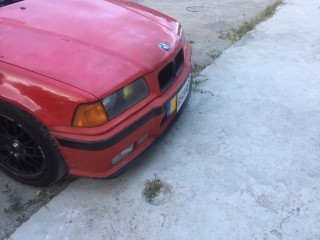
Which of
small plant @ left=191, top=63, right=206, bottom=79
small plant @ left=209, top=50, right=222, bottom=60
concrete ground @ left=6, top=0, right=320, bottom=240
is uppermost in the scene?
concrete ground @ left=6, top=0, right=320, bottom=240

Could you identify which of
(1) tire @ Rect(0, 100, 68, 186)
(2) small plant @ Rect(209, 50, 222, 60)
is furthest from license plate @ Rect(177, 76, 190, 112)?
(2) small plant @ Rect(209, 50, 222, 60)

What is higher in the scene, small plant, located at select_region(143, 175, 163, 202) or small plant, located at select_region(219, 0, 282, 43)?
small plant, located at select_region(143, 175, 163, 202)

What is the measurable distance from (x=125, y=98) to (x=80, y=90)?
301 mm

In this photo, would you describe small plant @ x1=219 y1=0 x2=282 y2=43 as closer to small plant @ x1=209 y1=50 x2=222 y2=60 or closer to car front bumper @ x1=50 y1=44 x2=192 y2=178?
small plant @ x1=209 y1=50 x2=222 y2=60

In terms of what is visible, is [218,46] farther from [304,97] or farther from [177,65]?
[177,65]

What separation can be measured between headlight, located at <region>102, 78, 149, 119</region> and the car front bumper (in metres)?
0.07

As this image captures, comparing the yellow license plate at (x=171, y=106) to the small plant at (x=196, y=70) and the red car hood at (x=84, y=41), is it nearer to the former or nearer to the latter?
the red car hood at (x=84, y=41)

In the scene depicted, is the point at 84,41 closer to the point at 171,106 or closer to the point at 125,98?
the point at 125,98

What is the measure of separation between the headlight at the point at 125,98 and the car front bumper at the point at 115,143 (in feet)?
0.24

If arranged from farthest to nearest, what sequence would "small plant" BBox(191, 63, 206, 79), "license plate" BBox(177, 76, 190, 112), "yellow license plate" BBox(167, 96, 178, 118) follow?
"small plant" BBox(191, 63, 206, 79)
"license plate" BBox(177, 76, 190, 112)
"yellow license plate" BBox(167, 96, 178, 118)

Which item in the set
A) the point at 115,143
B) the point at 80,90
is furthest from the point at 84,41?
the point at 115,143

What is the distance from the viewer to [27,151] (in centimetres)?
229

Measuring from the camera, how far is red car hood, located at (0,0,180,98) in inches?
80.5

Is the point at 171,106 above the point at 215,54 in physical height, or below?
above
